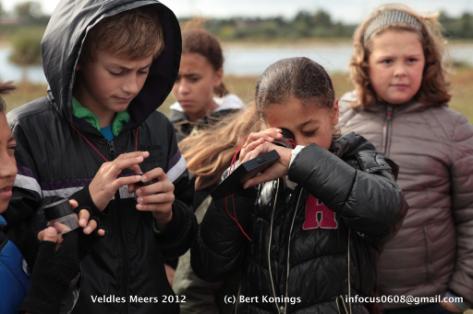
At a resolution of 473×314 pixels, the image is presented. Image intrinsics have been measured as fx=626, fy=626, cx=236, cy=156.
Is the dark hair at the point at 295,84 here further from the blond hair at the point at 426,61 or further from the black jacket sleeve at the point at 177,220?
the blond hair at the point at 426,61

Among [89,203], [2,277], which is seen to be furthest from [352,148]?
[2,277]

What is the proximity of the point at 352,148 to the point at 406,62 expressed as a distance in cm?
109

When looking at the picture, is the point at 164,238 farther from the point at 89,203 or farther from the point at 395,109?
the point at 395,109

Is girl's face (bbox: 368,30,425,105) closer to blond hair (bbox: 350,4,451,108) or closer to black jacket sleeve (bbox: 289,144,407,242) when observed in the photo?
blond hair (bbox: 350,4,451,108)

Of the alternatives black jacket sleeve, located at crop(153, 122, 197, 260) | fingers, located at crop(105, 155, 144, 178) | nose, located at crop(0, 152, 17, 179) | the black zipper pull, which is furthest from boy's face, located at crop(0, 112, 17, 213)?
black jacket sleeve, located at crop(153, 122, 197, 260)

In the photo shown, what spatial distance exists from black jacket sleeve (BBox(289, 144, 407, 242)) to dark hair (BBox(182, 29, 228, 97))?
2357 millimetres

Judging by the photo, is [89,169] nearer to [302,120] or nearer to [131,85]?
[131,85]

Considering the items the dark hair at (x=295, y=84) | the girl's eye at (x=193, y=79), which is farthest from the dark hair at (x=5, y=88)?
the girl's eye at (x=193, y=79)

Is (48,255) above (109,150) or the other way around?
the other way around

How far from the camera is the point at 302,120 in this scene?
2.72 metres

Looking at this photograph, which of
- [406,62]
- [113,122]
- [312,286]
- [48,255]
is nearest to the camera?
[48,255]

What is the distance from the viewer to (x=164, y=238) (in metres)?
2.89

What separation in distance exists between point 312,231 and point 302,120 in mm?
481

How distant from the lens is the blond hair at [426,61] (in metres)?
3.74
